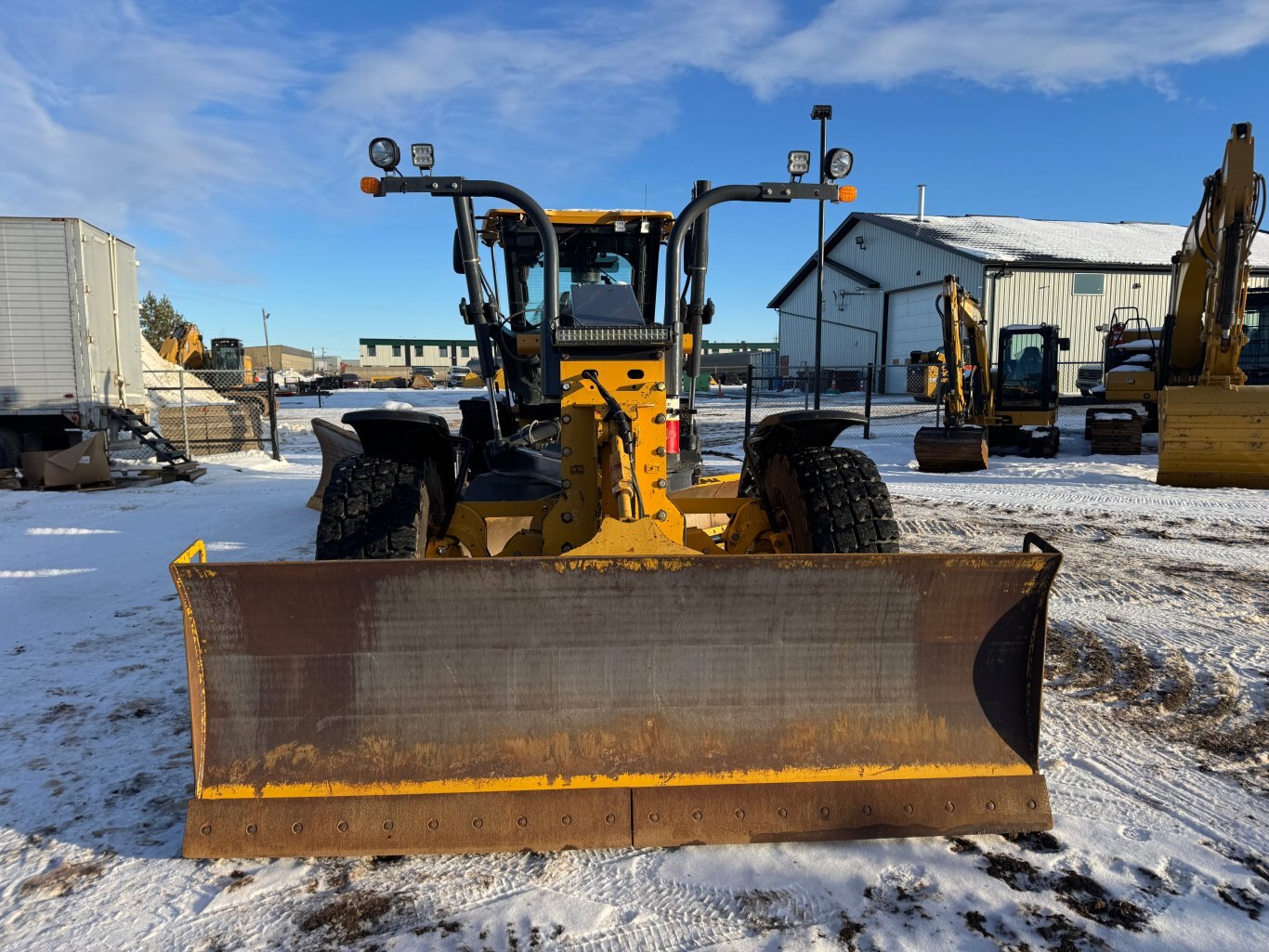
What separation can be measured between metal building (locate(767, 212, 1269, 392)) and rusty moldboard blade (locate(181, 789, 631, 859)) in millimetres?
27168

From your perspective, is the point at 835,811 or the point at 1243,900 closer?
the point at 1243,900

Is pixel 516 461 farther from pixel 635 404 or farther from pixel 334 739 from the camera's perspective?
pixel 334 739

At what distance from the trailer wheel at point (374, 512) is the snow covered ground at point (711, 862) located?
0.98 m

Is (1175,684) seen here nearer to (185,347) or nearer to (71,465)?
(71,465)

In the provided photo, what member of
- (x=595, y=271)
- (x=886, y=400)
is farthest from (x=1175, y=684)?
(x=886, y=400)

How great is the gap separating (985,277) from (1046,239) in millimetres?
6771

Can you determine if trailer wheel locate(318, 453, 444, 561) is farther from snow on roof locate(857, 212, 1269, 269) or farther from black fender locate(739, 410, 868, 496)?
snow on roof locate(857, 212, 1269, 269)

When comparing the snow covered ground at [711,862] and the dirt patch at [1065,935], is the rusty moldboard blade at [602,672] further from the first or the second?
the dirt patch at [1065,935]

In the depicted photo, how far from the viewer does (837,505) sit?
3.36 meters

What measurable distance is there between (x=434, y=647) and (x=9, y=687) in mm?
2558

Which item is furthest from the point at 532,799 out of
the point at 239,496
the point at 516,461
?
the point at 239,496

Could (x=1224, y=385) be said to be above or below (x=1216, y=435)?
above

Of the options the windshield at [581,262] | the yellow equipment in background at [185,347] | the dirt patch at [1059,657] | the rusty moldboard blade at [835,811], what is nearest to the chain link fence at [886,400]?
the windshield at [581,262]

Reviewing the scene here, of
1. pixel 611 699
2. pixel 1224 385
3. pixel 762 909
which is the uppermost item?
pixel 1224 385
